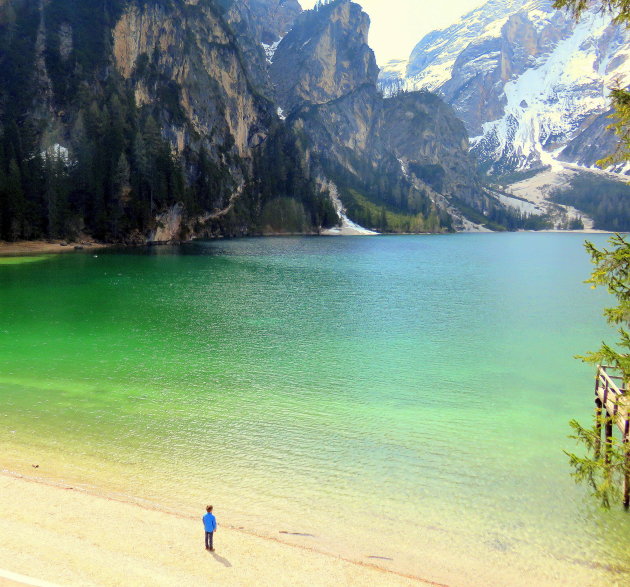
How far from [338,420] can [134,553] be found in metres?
12.8

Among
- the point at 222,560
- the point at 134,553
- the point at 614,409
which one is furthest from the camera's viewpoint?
the point at 614,409

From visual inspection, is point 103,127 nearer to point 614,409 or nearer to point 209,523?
point 209,523

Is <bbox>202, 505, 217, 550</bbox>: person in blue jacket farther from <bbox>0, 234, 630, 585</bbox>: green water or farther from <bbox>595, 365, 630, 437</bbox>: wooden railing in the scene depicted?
<bbox>595, 365, 630, 437</bbox>: wooden railing

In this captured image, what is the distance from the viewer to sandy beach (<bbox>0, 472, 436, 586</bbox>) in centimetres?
1151

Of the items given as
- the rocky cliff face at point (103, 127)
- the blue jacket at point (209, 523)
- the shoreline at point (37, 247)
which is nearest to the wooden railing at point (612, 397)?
the blue jacket at point (209, 523)

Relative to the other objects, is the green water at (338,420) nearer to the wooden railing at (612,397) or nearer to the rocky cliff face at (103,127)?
the wooden railing at (612,397)

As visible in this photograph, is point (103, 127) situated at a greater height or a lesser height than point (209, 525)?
greater

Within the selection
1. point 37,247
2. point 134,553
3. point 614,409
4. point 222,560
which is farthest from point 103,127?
point 614,409

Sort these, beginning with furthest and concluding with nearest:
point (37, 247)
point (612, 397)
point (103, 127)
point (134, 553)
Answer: point (103, 127) < point (37, 247) < point (612, 397) < point (134, 553)

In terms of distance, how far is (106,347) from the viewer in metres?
36.2

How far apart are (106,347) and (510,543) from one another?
29.7 m

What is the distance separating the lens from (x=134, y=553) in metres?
12.5

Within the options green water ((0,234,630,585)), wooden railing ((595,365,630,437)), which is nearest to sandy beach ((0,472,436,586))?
green water ((0,234,630,585))

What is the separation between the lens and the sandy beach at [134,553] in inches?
453
